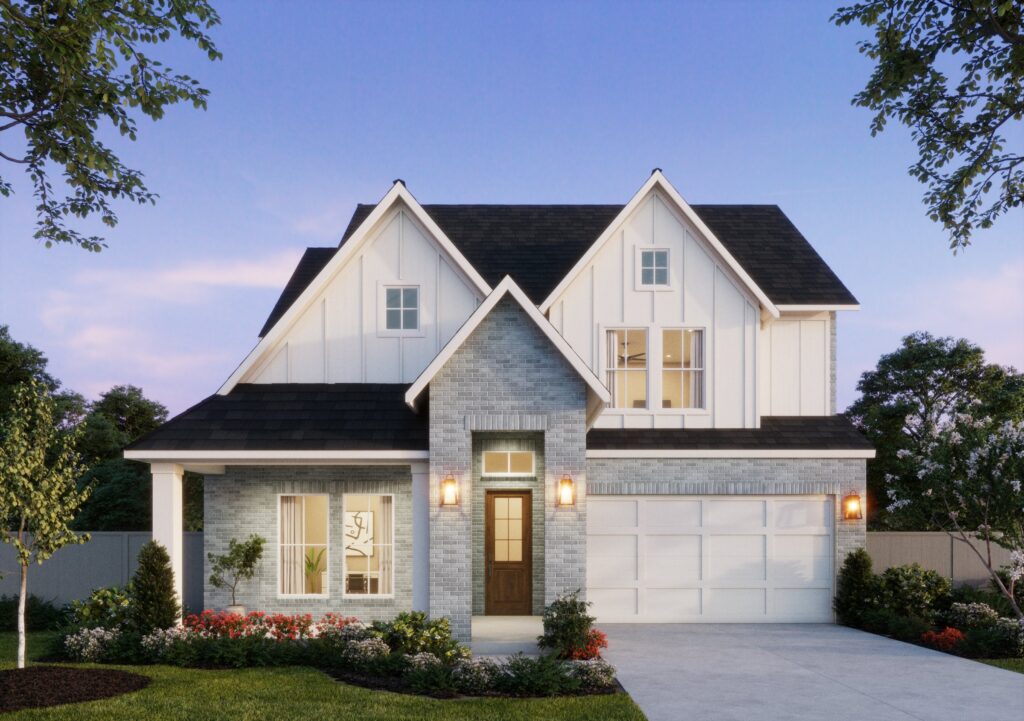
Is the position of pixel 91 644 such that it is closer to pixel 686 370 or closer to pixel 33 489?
pixel 33 489

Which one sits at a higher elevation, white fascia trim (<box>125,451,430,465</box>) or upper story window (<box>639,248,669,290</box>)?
upper story window (<box>639,248,669,290</box>)

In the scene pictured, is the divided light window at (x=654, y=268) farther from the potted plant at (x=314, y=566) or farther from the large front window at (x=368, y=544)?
the potted plant at (x=314, y=566)

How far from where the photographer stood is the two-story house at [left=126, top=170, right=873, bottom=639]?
534 inches

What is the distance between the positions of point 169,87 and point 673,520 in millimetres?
11647

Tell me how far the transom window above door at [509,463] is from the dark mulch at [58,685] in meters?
7.29

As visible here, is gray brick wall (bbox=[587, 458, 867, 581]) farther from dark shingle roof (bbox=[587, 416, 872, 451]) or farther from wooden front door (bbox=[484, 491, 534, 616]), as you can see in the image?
wooden front door (bbox=[484, 491, 534, 616])

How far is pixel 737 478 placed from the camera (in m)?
17.0

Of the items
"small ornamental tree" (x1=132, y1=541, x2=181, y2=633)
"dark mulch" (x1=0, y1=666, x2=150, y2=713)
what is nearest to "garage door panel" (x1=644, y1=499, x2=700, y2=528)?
"small ornamental tree" (x1=132, y1=541, x2=181, y2=633)

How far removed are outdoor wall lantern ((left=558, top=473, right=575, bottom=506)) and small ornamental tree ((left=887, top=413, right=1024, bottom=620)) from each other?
6802 mm

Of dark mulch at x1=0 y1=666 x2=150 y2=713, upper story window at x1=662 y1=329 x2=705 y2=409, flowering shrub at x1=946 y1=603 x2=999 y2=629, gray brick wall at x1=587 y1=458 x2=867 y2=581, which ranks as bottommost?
flowering shrub at x1=946 y1=603 x2=999 y2=629

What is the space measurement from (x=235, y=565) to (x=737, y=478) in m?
9.41

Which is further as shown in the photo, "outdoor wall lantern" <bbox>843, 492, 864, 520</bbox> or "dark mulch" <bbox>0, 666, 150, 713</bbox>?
"outdoor wall lantern" <bbox>843, 492, 864, 520</bbox>

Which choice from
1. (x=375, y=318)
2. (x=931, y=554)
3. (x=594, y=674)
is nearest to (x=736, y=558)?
(x=931, y=554)

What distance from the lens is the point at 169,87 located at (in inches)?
473
